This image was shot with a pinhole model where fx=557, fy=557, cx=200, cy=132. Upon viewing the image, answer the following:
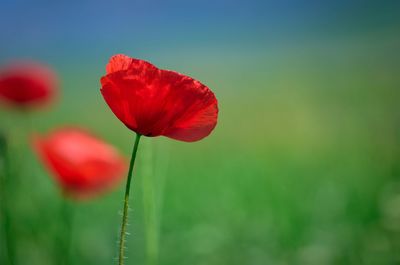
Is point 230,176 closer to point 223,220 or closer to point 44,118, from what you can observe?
point 223,220

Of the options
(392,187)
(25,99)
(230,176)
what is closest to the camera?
(392,187)

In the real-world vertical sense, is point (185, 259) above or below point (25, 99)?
below

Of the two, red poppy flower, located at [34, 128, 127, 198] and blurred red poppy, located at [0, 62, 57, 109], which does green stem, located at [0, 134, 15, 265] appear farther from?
blurred red poppy, located at [0, 62, 57, 109]

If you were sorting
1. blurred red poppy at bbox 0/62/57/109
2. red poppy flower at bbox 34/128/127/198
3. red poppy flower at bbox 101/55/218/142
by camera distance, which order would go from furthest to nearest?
1. blurred red poppy at bbox 0/62/57/109
2. red poppy flower at bbox 34/128/127/198
3. red poppy flower at bbox 101/55/218/142

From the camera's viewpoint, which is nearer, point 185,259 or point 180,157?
point 185,259

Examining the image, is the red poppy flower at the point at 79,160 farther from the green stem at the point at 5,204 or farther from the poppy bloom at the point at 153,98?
the poppy bloom at the point at 153,98

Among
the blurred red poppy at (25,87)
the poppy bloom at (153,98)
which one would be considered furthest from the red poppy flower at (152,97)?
the blurred red poppy at (25,87)

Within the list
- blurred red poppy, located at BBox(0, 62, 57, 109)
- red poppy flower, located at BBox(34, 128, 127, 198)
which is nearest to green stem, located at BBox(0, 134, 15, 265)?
red poppy flower, located at BBox(34, 128, 127, 198)

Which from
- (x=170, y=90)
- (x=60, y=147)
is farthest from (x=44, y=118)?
(x=170, y=90)
